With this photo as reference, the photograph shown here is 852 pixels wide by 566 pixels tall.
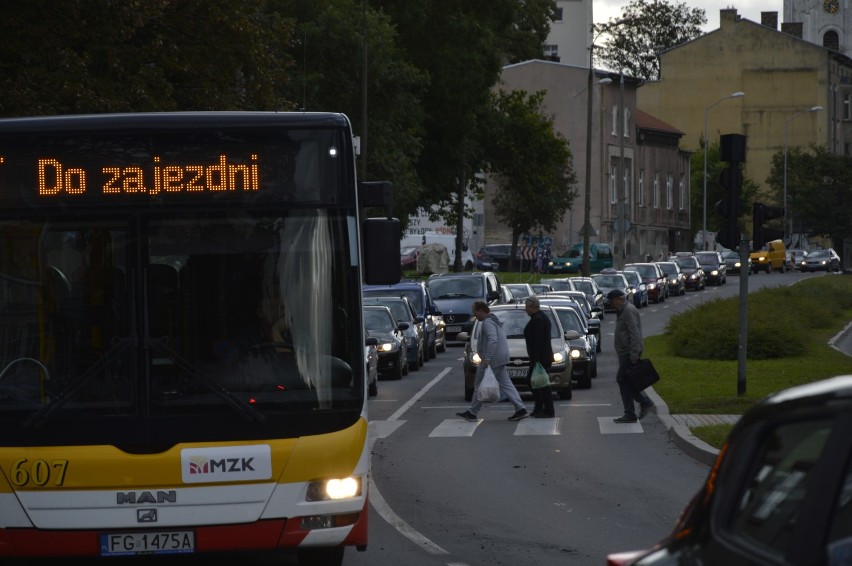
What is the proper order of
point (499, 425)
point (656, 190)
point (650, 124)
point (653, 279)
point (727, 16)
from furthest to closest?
point (727, 16)
point (656, 190)
point (650, 124)
point (653, 279)
point (499, 425)

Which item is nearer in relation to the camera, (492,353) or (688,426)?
(688,426)

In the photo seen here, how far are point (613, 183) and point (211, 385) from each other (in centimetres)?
8354

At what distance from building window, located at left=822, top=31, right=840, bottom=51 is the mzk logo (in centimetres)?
13847

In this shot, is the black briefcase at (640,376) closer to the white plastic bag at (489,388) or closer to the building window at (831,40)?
the white plastic bag at (489,388)

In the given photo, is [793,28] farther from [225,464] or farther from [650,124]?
[225,464]

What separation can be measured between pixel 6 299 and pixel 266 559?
9.37ft

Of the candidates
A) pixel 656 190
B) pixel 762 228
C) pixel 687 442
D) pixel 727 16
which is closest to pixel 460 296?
pixel 762 228

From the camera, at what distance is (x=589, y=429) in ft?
68.3

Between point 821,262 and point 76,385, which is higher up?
point 76,385

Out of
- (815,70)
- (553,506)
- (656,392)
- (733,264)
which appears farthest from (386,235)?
(815,70)

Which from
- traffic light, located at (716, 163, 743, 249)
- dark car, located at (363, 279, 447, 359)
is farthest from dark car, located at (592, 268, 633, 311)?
traffic light, located at (716, 163, 743, 249)

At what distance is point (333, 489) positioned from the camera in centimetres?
862

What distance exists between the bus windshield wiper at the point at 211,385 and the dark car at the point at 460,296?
116 ft

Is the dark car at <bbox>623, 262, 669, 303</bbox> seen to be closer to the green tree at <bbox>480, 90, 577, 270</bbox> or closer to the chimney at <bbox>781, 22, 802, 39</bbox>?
the green tree at <bbox>480, 90, 577, 270</bbox>
